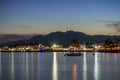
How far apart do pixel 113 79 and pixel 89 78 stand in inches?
88.3

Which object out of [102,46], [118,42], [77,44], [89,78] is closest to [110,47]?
[118,42]

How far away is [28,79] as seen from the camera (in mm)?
Answer: 29000

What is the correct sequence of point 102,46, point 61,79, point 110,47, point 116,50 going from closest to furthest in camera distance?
point 61,79 < point 116,50 < point 110,47 < point 102,46

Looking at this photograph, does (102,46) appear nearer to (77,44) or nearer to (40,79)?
(77,44)

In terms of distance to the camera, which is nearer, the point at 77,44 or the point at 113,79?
the point at 113,79

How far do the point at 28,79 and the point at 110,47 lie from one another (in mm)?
136058

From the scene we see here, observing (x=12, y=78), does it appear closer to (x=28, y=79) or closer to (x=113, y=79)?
(x=28, y=79)

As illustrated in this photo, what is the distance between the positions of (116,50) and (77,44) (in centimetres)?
4452

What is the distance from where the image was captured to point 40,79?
2877 centimetres

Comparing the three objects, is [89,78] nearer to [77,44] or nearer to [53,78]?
[53,78]

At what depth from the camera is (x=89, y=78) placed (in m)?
29.6

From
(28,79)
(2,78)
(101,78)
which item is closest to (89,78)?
(101,78)

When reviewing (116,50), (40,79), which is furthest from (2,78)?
(116,50)

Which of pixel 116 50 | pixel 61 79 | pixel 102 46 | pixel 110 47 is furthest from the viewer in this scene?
pixel 102 46
